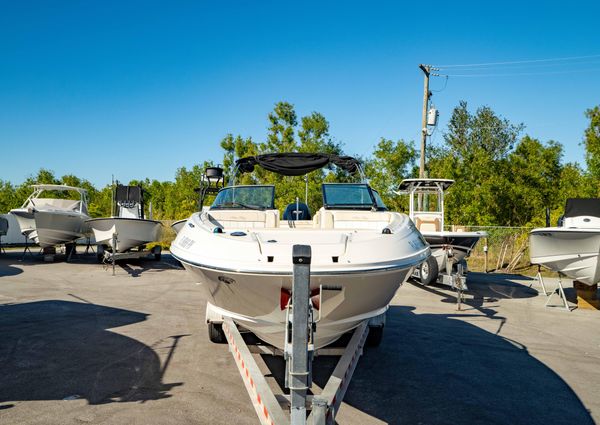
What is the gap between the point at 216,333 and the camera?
504 cm

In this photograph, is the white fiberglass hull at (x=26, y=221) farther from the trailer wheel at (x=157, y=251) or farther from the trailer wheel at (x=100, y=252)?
the trailer wheel at (x=157, y=251)

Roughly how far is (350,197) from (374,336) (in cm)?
172

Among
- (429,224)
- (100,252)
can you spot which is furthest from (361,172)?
(100,252)

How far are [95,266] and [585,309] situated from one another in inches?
501

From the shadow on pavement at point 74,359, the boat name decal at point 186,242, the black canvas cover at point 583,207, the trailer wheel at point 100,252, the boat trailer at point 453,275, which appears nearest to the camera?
the shadow on pavement at point 74,359

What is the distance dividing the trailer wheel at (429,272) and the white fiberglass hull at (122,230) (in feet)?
26.3

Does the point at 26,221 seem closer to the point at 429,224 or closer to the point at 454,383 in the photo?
the point at 429,224

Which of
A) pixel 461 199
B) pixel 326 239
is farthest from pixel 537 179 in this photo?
pixel 326 239

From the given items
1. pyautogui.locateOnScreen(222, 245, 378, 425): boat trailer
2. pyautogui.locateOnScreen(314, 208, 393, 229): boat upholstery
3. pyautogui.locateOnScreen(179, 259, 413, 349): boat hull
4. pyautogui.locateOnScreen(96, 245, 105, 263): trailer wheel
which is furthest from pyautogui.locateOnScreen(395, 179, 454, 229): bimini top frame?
pyautogui.locateOnScreen(96, 245, 105, 263): trailer wheel

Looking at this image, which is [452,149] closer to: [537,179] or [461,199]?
[537,179]

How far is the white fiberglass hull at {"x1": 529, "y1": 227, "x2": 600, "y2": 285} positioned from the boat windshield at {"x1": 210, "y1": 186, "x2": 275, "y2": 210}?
5804 millimetres

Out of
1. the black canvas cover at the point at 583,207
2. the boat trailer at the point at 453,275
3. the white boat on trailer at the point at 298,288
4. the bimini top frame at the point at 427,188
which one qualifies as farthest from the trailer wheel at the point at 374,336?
the bimini top frame at the point at 427,188

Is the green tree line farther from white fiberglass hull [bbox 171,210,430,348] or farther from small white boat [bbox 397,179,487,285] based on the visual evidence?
white fiberglass hull [bbox 171,210,430,348]

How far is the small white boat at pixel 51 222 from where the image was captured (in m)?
13.3
